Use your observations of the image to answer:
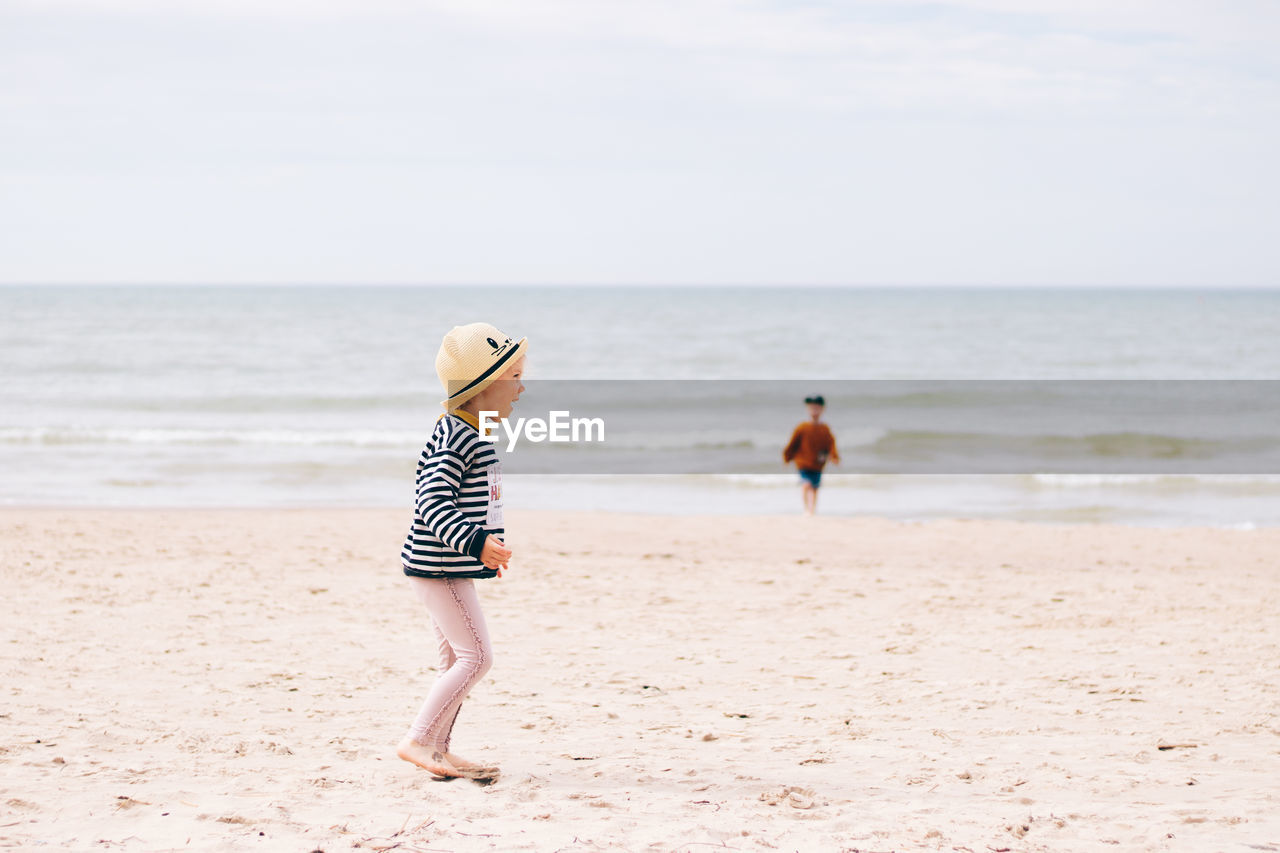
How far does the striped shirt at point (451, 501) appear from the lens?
3609 mm

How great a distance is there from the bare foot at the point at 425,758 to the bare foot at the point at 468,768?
0.02 meters

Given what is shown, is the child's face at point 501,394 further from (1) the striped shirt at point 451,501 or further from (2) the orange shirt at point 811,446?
(2) the orange shirt at point 811,446

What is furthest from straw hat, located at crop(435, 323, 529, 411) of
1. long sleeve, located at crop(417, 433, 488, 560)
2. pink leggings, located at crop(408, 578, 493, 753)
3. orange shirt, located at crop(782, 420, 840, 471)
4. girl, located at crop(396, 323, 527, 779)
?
orange shirt, located at crop(782, 420, 840, 471)

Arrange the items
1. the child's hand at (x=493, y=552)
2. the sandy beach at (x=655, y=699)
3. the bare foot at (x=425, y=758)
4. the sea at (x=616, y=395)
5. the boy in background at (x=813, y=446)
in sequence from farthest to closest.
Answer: the sea at (x=616, y=395), the boy in background at (x=813, y=446), the bare foot at (x=425, y=758), the sandy beach at (x=655, y=699), the child's hand at (x=493, y=552)

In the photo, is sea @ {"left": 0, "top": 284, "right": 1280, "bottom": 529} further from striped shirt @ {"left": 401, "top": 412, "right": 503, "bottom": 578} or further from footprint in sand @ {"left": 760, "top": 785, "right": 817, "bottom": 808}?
striped shirt @ {"left": 401, "top": 412, "right": 503, "bottom": 578}

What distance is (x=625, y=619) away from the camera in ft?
23.6

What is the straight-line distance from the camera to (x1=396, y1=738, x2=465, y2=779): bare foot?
3.95 m

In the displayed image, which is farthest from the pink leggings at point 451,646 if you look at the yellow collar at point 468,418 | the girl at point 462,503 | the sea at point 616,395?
the sea at point 616,395

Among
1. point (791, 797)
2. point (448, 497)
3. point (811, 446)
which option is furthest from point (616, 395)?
point (448, 497)

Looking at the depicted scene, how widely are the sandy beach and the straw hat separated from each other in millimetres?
1402

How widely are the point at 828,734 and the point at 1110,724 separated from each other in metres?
1.29

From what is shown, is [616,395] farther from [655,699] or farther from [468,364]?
[468,364]

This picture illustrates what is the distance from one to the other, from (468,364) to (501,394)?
0.15m

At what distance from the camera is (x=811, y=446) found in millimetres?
11945
